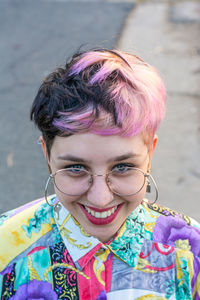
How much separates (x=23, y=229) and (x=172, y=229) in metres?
0.57

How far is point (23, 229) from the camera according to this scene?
1.86m

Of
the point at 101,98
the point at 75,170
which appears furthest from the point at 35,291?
the point at 101,98

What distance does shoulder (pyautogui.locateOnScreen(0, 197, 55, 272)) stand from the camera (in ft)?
5.94

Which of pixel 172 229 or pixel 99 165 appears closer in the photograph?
pixel 99 165

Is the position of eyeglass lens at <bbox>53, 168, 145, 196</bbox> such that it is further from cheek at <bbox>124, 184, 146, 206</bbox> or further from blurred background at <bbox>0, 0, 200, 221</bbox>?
blurred background at <bbox>0, 0, 200, 221</bbox>

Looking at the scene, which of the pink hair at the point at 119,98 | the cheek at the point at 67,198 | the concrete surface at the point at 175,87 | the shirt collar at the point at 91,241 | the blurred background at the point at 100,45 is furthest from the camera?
the blurred background at the point at 100,45

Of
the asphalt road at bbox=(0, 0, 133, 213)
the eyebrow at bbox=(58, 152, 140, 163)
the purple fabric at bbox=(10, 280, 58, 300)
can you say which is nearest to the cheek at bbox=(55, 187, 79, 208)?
the eyebrow at bbox=(58, 152, 140, 163)

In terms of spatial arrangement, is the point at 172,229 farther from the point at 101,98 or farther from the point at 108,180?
the point at 101,98

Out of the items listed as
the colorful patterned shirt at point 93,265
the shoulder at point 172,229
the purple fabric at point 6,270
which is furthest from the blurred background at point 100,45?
the purple fabric at point 6,270

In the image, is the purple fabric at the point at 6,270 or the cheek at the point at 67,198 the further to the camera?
the purple fabric at the point at 6,270

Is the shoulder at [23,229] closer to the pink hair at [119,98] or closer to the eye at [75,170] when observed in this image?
the eye at [75,170]

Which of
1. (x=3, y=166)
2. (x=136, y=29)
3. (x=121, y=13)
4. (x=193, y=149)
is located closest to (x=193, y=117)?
(x=193, y=149)

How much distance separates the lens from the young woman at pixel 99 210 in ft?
5.12

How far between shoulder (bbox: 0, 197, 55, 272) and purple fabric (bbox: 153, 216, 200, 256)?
1.35ft
